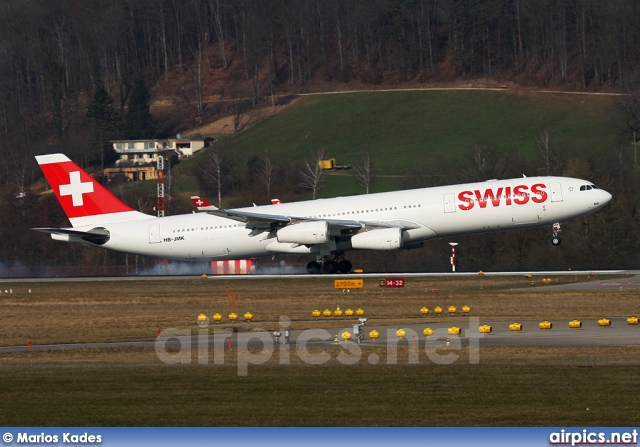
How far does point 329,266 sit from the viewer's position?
5872cm

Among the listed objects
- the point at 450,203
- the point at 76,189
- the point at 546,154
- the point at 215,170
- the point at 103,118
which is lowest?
the point at 450,203

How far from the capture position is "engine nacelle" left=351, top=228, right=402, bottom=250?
55312 mm

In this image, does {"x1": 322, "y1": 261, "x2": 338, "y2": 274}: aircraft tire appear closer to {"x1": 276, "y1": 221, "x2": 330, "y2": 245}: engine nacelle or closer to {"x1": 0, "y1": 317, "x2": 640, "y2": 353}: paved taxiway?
{"x1": 276, "y1": 221, "x2": 330, "y2": 245}: engine nacelle

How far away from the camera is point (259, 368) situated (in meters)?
27.4

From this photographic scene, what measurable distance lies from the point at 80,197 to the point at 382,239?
17.4 m

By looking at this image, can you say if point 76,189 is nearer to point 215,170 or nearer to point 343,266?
point 343,266

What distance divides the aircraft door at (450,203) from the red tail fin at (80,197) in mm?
17720

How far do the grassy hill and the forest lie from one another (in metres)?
5.81

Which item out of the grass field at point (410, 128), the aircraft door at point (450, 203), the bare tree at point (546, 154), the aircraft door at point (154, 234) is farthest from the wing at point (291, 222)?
the grass field at point (410, 128)

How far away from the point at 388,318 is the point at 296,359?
11797 mm

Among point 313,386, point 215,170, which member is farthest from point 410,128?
point 313,386

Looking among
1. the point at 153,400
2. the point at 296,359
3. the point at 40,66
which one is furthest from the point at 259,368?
the point at 40,66

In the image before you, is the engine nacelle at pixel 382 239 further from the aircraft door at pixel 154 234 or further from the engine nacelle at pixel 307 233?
the aircraft door at pixel 154 234

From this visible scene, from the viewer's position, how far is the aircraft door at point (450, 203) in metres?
55.7
